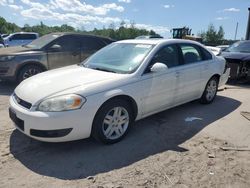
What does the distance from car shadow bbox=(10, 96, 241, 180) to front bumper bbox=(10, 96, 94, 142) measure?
0.97 feet

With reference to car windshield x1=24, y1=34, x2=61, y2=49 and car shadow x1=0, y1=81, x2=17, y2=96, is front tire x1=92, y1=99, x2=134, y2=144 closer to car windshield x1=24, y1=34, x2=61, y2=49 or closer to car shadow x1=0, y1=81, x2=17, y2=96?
car shadow x1=0, y1=81, x2=17, y2=96

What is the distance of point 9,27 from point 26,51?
63927 mm

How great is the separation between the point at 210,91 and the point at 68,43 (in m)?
4.66

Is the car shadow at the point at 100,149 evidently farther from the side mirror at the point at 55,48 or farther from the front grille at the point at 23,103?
the side mirror at the point at 55,48

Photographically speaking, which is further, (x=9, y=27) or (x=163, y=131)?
(x=9, y=27)

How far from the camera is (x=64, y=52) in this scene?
Answer: 331 inches

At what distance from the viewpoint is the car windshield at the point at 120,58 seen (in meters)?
4.43

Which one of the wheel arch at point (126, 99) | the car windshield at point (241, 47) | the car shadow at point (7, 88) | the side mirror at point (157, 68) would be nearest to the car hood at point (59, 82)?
the wheel arch at point (126, 99)

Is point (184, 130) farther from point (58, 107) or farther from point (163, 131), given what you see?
point (58, 107)

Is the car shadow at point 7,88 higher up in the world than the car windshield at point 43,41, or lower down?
lower down

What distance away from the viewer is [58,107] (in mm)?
3539

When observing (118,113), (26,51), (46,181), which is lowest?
(46,181)

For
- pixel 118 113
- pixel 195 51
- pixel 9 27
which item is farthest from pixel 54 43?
pixel 9 27

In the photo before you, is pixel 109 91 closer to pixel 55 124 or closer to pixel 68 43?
pixel 55 124
